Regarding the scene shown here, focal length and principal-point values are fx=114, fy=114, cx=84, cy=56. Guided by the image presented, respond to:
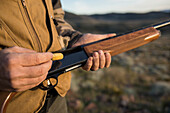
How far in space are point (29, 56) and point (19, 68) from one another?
12 cm

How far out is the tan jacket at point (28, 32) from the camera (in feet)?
3.78

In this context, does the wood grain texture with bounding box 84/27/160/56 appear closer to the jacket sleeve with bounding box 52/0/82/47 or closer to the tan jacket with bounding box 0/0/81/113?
the jacket sleeve with bounding box 52/0/82/47

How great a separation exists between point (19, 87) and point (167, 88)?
5400mm

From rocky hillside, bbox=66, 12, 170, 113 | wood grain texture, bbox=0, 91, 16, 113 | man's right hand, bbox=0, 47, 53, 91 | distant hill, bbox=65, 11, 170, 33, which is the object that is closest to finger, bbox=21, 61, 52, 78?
man's right hand, bbox=0, 47, 53, 91

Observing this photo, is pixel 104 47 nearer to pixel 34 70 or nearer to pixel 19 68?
pixel 34 70

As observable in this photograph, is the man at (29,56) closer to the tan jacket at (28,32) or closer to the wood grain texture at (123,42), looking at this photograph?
Answer: the tan jacket at (28,32)

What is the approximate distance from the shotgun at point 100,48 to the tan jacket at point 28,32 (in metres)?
0.18

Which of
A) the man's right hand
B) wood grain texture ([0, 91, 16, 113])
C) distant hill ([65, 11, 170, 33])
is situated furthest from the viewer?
distant hill ([65, 11, 170, 33])

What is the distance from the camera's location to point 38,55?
102 centimetres

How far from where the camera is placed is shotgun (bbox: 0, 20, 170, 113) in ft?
5.05

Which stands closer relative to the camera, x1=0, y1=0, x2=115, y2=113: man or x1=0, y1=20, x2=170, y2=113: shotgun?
x1=0, y1=0, x2=115, y2=113: man

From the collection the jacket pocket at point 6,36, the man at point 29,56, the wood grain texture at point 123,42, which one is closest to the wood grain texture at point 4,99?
the man at point 29,56

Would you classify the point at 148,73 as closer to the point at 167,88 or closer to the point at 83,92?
the point at 167,88

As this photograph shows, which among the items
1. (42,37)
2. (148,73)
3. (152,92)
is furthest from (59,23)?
(148,73)
